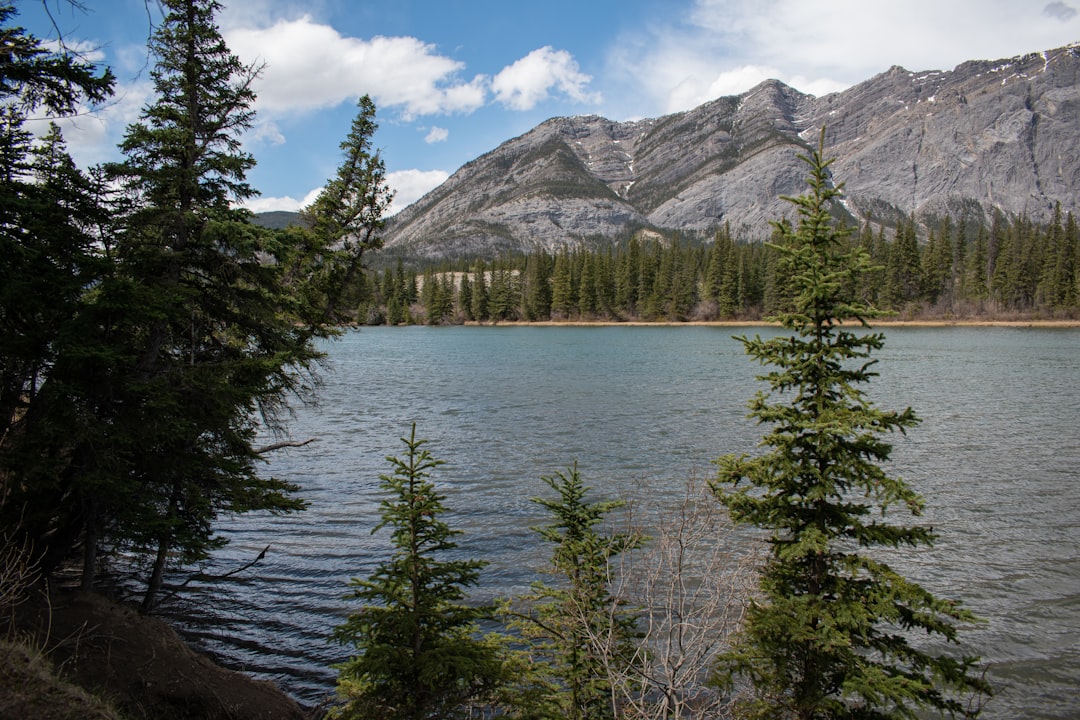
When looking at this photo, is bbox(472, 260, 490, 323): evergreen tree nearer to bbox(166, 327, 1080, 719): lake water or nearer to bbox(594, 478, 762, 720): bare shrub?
bbox(166, 327, 1080, 719): lake water

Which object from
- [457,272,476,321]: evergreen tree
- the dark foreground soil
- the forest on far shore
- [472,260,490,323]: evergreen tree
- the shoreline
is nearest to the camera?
Result: the dark foreground soil

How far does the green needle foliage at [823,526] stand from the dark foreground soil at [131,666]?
6354 mm

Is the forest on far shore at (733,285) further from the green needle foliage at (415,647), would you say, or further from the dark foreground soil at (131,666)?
the dark foreground soil at (131,666)

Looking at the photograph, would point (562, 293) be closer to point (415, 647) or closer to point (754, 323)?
point (754, 323)

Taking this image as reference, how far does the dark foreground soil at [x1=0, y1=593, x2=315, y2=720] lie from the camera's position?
674cm

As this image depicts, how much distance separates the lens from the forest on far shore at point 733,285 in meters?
98.8

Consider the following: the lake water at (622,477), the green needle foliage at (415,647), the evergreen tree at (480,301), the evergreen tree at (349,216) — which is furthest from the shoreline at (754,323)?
the green needle foliage at (415,647)

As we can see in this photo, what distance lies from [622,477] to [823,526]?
45.5ft

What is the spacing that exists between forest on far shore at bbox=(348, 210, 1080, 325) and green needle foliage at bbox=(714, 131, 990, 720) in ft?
278

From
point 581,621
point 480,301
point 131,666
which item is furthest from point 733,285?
point 131,666

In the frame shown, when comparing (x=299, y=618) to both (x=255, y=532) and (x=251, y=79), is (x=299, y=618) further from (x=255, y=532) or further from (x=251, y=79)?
(x=251, y=79)

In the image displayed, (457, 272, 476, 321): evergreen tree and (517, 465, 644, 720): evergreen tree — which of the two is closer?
(517, 465, 644, 720): evergreen tree

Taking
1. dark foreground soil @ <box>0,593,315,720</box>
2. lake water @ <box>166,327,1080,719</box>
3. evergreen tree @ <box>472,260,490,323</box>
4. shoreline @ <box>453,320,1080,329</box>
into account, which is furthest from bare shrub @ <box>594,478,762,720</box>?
evergreen tree @ <box>472,260,490,323</box>

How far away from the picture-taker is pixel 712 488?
21.0 ft
